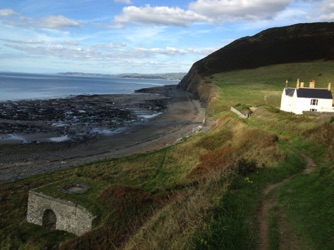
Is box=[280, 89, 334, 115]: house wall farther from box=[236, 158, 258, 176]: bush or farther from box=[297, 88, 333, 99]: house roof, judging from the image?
box=[236, 158, 258, 176]: bush

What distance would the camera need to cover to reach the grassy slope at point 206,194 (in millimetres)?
10672

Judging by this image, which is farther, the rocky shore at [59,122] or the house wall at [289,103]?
the rocky shore at [59,122]

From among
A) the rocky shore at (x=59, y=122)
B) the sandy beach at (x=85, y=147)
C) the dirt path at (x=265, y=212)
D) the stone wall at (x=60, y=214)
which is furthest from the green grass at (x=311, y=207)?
the rocky shore at (x=59, y=122)

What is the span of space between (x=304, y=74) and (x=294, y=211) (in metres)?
89.4

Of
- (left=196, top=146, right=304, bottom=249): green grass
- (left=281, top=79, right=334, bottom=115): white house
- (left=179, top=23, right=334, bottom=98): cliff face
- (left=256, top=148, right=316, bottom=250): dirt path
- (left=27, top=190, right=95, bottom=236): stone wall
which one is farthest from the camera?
(left=179, top=23, right=334, bottom=98): cliff face

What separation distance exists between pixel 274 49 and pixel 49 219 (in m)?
117

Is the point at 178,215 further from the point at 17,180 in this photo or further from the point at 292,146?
the point at 17,180

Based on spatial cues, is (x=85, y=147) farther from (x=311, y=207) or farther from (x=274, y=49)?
(x=274, y=49)

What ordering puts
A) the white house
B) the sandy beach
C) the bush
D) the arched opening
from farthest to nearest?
the white house → the sandy beach → the arched opening → the bush

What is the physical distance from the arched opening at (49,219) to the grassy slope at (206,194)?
62 centimetres

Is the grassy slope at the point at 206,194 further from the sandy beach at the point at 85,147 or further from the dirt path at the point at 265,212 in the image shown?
the sandy beach at the point at 85,147

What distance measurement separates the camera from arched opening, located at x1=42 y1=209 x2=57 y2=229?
2164 centimetres

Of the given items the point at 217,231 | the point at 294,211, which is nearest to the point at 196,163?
the point at 294,211

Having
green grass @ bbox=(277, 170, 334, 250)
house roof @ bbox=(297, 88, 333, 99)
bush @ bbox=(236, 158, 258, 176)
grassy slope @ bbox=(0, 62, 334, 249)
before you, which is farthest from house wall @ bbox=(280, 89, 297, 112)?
green grass @ bbox=(277, 170, 334, 250)
